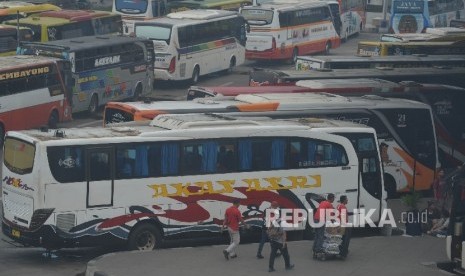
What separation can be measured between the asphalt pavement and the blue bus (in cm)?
4325

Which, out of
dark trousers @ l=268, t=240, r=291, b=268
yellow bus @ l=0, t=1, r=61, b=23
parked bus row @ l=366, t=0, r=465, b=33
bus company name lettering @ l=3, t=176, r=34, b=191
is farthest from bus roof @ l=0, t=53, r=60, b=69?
parked bus row @ l=366, t=0, r=465, b=33

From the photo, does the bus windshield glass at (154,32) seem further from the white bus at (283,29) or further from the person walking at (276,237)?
the person walking at (276,237)

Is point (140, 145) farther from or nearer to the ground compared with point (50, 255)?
farther from the ground

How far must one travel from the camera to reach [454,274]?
2478cm

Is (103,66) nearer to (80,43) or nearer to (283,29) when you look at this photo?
(80,43)

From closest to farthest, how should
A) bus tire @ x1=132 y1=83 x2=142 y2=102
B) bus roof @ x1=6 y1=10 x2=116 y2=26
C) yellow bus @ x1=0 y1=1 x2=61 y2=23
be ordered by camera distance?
bus tire @ x1=132 y1=83 x2=142 y2=102, bus roof @ x1=6 y1=10 x2=116 y2=26, yellow bus @ x1=0 y1=1 x2=61 y2=23

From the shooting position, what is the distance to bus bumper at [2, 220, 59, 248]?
2530cm

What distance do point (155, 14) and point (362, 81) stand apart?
27.5 meters

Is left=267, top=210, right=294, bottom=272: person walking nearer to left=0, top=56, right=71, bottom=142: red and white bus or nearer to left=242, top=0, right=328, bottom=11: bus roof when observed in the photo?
left=0, top=56, right=71, bottom=142: red and white bus

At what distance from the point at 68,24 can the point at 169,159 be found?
29.2 meters

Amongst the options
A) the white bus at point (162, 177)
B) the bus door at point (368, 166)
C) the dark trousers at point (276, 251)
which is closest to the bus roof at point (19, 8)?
the white bus at point (162, 177)

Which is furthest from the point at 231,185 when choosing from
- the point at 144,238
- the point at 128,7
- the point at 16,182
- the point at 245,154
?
the point at 128,7

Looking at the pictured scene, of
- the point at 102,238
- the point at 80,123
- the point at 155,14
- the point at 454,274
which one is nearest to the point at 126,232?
the point at 102,238

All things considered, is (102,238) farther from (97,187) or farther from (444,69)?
(444,69)
